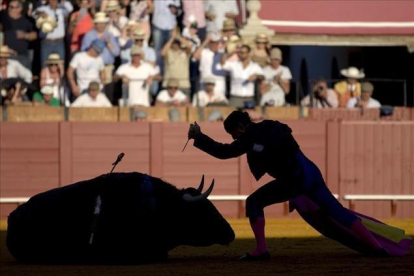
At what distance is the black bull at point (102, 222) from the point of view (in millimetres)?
10328

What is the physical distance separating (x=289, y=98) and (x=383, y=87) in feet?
4.85

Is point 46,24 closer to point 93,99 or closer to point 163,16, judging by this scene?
point 93,99

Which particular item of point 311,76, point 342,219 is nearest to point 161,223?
point 342,219

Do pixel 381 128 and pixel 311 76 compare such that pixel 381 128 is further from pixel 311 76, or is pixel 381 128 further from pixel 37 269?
pixel 37 269

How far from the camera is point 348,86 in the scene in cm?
1848

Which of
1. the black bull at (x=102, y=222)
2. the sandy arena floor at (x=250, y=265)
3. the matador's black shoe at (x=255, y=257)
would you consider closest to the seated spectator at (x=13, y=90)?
the sandy arena floor at (x=250, y=265)

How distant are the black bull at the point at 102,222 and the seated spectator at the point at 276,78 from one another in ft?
23.7

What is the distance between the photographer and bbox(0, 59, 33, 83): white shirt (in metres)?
17.0

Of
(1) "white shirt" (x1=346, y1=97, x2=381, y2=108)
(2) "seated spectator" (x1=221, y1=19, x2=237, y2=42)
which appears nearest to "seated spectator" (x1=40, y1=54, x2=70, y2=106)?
(2) "seated spectator" (x1=221, y1=19, x2=237, y2=42)

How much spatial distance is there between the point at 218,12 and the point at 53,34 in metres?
2.23

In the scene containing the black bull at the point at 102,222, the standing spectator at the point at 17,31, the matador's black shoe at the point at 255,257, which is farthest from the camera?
the standing spectator at the point at 17,31

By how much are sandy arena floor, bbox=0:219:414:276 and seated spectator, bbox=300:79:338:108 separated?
580 centimetres

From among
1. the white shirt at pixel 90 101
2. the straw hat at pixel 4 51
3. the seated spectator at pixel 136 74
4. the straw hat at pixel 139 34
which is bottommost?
the white shirt at pixel 90 101

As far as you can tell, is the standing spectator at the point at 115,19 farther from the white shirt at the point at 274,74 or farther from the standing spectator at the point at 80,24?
the white shirt at the point at 274,74
